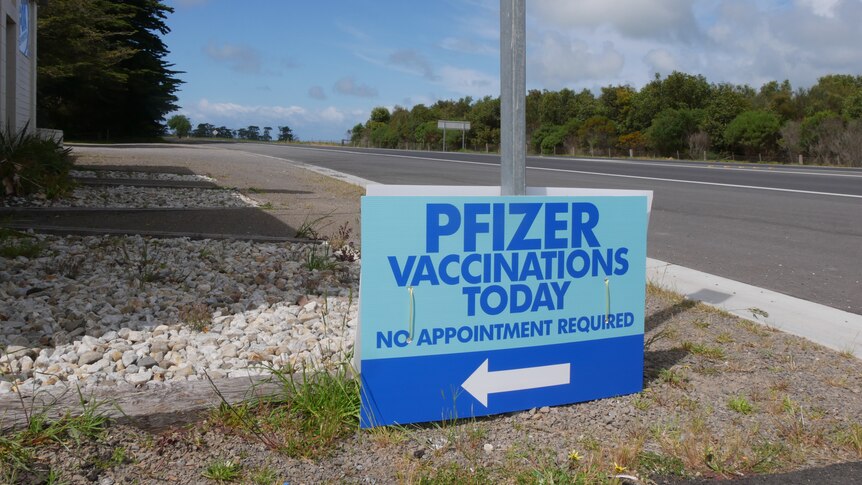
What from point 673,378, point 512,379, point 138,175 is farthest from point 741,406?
point 138,175

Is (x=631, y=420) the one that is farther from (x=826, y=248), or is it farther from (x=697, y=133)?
(x=697, y=133)

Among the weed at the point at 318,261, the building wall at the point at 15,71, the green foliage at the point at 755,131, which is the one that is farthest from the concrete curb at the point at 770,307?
the green foliage at the point at 755,131

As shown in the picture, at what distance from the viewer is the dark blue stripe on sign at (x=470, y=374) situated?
10.8ft

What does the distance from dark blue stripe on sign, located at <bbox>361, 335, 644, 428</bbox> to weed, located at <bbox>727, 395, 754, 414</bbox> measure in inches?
17.4

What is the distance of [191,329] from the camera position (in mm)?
4434

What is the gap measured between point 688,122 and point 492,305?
5278 centimetres

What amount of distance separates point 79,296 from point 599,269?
11.3 feet

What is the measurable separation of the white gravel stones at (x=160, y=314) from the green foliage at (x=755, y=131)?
46858mm

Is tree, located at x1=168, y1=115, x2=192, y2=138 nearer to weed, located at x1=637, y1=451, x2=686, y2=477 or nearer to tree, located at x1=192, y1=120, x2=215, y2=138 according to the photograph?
tree, located at x1=192, y1=120, x2=215, y2=138

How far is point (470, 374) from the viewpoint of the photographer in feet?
11.3

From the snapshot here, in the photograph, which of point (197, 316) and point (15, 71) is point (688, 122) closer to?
point (15, 71)

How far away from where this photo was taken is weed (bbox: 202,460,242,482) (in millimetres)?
2803

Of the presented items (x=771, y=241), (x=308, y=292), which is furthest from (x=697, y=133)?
(x=308, y=292)

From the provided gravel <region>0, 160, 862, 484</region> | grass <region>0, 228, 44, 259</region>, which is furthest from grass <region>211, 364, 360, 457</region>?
grass <region>0, 228, 44, 259</region>
